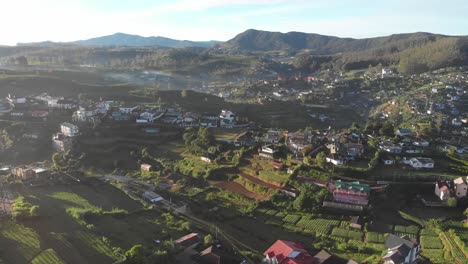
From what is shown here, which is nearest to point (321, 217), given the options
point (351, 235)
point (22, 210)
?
point (351, 235)

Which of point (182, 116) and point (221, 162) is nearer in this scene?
point (221, 162)

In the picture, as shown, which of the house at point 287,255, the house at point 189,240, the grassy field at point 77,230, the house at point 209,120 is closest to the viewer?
the grassy field at point 77,230

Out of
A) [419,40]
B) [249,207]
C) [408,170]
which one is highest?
[419,40]

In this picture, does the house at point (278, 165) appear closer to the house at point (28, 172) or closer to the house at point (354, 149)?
the house at point (354, 149)

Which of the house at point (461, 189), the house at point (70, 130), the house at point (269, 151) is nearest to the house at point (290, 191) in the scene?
the house at point (269, 151)

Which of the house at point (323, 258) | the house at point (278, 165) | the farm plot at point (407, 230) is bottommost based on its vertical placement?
the farm plot at point (407, 230)

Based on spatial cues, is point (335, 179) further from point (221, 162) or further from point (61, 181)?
point (61, 181)

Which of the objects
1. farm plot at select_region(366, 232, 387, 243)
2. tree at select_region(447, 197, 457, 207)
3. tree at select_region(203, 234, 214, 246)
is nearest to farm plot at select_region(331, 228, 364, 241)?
farm plot at select_region(366, 232, 387, 243)

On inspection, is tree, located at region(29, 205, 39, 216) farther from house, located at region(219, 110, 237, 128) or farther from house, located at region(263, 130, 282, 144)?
house, located at region(219, 110, 237, 128)
